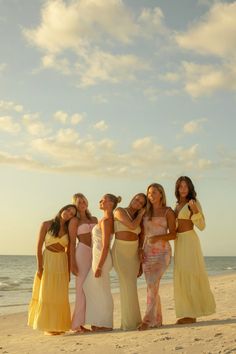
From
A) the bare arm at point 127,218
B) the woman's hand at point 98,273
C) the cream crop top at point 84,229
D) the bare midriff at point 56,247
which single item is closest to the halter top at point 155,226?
the bare arm at point 127,218

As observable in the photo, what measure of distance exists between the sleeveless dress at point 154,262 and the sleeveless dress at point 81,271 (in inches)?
44.5

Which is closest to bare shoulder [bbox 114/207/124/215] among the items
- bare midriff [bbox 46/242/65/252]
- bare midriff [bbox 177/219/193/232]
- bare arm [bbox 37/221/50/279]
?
bare midriff [bbox 177/219/193/232]

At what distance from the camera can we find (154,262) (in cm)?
730

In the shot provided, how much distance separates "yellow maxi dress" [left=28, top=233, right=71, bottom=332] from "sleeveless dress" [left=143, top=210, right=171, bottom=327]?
1.49 m

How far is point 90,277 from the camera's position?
7898 mm

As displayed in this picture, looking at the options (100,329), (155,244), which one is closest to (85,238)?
(155,244)

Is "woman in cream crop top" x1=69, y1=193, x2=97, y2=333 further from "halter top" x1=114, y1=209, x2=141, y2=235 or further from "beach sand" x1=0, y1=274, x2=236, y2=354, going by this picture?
"halter top" x1=114, y1=209, x2=141, y2=235

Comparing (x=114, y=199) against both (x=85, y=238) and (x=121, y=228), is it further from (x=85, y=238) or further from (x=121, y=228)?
(x=85, y=238)

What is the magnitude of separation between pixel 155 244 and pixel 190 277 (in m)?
0.75

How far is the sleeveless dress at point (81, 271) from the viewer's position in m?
7.91

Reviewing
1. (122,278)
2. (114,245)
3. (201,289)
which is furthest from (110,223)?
(201,289)

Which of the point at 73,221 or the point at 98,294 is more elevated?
the point at 73,221

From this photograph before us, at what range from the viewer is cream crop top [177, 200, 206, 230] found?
290 inches

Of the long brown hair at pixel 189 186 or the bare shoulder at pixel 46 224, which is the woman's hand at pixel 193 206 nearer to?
the long brown hair at pixel 189 186
